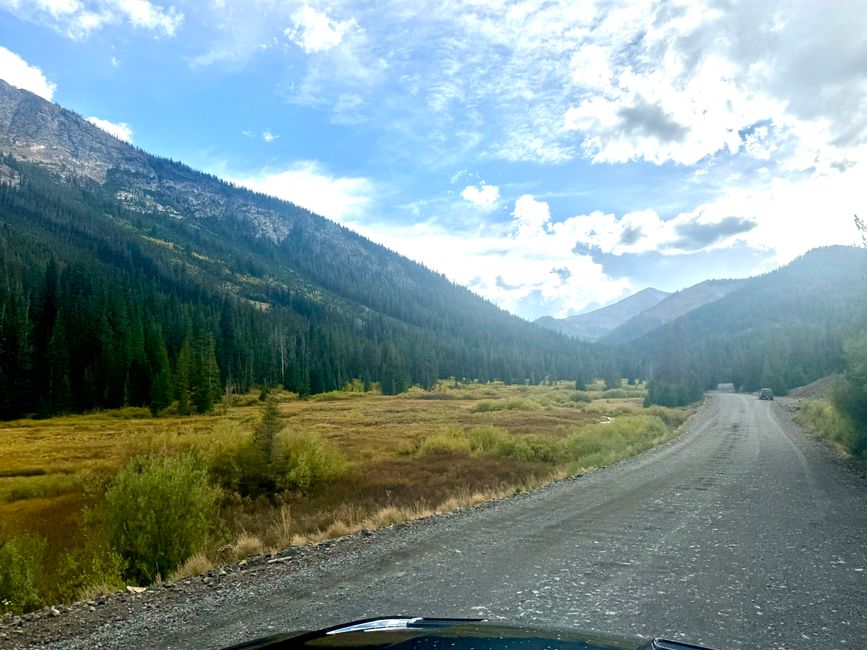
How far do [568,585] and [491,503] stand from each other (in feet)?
23.7

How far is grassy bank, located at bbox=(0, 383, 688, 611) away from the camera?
1085 cm

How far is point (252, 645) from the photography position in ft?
9.09

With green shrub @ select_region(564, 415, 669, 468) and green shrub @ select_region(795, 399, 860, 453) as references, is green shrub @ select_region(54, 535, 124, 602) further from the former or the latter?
green shrub @ select_region(795, 399, 860, 453)

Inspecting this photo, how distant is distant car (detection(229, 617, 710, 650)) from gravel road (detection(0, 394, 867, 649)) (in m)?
2.97

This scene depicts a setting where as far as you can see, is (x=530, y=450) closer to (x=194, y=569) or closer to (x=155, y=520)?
(x=155, y=520)

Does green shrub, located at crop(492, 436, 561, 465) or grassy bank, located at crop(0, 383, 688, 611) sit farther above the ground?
grassy bank, located at crop(0, 383, 688, 611)

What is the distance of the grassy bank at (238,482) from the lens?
35.6 feet

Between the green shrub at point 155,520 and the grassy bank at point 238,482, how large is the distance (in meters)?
0.03

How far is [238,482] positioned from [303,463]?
2.86 metres

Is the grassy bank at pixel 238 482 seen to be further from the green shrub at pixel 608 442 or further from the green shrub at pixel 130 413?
the green shrub at pixel 130 413

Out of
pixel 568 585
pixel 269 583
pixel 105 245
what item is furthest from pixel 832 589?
pixel 105 245

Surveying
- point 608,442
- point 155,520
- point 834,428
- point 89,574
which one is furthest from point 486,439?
point 89,574

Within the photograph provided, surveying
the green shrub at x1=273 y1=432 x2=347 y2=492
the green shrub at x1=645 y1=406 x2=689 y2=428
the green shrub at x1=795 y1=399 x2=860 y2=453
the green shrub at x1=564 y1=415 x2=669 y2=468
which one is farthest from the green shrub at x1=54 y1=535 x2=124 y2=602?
the green shrub at x1=645 y1=406 x2=689 y2=428

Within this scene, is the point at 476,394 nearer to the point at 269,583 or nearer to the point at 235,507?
the point at 235,507
